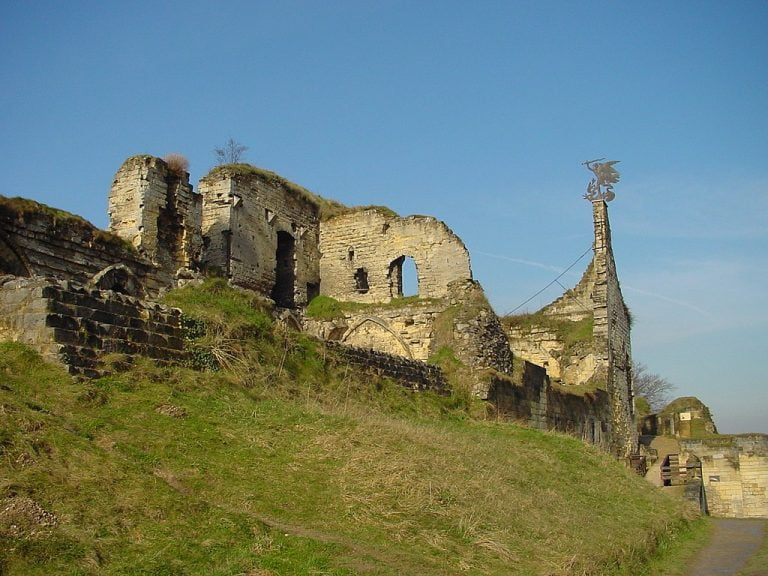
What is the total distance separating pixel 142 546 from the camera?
5855 millimetres

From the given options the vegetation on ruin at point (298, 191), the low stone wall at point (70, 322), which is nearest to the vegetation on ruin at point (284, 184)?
the vegetation on ruin at point (298, 191)

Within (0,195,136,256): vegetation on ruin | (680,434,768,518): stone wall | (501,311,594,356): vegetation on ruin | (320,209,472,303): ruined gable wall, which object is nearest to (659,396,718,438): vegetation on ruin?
(680,434,768,518): stone wall

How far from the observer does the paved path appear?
10617 mm

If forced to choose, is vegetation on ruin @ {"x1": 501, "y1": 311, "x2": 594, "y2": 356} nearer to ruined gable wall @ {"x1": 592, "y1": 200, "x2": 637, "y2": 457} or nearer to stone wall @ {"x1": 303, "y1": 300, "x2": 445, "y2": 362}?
ruined gable wall @ {"x1": 592, "y1": 200, "x2": 637, "y2": 457}

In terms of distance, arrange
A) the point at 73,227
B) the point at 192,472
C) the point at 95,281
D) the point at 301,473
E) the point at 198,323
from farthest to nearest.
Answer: the point at 73,227 < the point at 95,281 < the point at 198,323 < the point at 301,473 < the point at 192,472

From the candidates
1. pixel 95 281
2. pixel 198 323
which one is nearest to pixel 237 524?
pixel 198 323

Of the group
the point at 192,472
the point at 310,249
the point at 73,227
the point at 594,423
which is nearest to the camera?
the point at 192,472

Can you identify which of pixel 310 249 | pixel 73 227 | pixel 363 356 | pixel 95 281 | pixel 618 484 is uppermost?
pixel 310 249

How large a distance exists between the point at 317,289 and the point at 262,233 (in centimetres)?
352

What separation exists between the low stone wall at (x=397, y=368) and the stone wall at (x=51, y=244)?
4.82 meters

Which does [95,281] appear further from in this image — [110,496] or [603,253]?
[603,253]

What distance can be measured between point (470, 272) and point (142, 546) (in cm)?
1982

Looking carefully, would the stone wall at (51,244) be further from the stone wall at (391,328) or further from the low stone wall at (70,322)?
the stone wall at (391,328)

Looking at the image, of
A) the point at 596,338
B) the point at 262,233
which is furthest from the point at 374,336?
the point at 596,338
